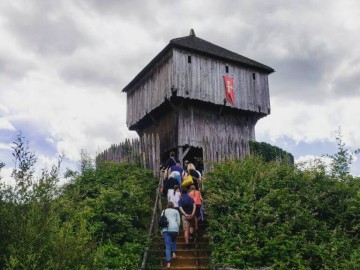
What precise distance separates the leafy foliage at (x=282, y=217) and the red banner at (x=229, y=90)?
10399 mm

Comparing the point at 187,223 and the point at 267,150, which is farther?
the point at 267,150

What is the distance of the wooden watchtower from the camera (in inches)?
928

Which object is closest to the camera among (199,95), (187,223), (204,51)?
(187,223)

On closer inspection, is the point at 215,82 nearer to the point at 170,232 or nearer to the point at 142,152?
the point at 142,152

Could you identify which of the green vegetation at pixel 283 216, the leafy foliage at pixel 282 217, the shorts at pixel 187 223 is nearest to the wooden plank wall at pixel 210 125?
the green vegetation at pixel 283 216

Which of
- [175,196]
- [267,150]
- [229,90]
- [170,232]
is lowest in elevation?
[170,232]

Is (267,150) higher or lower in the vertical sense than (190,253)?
higher

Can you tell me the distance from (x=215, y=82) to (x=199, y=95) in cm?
157

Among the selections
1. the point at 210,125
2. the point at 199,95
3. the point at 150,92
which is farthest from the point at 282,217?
the point at 150,92

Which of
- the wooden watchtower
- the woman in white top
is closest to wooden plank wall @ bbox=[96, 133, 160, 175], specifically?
the wooden watchtower

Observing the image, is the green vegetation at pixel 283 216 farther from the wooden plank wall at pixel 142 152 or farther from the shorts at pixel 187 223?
the wooden plank wall at pixel 142 152

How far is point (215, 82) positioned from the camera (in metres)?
24.5

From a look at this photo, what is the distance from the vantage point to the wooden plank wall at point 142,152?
1847 centimetres

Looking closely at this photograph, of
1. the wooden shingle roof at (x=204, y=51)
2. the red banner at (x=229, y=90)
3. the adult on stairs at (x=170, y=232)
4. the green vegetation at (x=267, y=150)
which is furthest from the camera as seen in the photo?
the red banner at (x=229, y=90)
